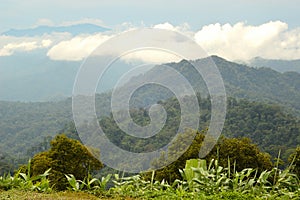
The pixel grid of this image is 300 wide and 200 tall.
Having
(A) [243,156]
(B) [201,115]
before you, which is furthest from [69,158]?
(A) [243,156]

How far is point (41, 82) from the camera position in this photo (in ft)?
586

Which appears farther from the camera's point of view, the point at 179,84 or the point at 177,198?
the point at 179,84

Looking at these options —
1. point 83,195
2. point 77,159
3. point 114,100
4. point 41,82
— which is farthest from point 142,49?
point 41,82

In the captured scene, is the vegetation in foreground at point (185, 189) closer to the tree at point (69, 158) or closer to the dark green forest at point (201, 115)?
the dark green forest at point (201, 115)

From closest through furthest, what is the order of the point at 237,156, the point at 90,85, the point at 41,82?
the point at 90,85 < the point at 237,156 < the point at 41,82

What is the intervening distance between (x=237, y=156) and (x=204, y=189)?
10607 millimetres

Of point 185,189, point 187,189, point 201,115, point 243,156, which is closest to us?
point 185,189

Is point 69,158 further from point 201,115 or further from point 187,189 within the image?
point 187,189

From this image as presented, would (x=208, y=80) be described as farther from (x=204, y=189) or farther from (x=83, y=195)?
(x=83, y=195)

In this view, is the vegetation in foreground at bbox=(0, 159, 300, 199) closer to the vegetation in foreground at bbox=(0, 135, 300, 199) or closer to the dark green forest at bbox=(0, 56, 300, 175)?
the vegetation in foreground at bbox=(0, 135, 300, 199)

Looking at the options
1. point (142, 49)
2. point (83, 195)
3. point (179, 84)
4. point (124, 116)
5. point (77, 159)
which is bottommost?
point (77, 159)

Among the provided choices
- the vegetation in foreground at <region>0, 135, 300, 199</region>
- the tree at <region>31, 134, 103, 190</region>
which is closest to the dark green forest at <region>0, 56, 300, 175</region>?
the vegetation in foreground at <region>0, 135, 300, 199</region>

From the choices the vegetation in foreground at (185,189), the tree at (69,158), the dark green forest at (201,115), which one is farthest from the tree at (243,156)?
the vegetation in foreground at (185,189)

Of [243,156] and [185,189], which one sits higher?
[185,189]
